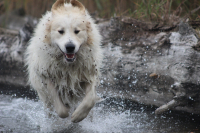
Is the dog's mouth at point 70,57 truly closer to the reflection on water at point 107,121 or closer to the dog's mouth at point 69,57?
the dog's mouth at point 69,57

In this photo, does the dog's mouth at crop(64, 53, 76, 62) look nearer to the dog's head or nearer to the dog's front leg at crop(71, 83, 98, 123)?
the dog's head

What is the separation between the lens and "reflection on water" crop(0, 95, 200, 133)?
382 centimetres

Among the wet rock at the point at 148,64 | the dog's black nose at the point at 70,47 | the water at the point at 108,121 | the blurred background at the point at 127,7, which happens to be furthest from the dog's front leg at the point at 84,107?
the blurred background at the point at 127,7

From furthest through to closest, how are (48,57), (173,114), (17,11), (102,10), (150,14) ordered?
(17,11)
(102,10)
(150,14)
(173,114)
(48,57)

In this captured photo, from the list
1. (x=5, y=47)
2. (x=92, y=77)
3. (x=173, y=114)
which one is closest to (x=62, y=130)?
(x=92, y=77)

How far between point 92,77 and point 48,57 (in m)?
0.71

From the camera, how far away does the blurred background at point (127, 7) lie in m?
5.47

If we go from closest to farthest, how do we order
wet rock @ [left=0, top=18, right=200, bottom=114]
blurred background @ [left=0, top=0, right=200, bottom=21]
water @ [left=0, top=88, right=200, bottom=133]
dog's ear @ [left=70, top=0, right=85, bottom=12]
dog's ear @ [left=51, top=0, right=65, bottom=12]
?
dog's ear @ [left=51, top=0, right=65, bottom=12] < dog's ear @ [left=70, top=0, right=85, bottom=12] < water @ [left=0, top=88, right=200, bottom=133] < wet rock @ [left=0, top=18, right=200, bottom=114] < blurred background @ [left=0, top=0, right=200, bottom=21]

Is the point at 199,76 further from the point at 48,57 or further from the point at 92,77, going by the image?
the point at 48,57

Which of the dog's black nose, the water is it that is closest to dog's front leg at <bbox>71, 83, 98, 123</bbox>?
the water

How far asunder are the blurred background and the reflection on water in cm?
211

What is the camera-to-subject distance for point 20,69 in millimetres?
5840

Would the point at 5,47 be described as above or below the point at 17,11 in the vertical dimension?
below

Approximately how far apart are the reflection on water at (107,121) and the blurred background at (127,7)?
6.92 feet
